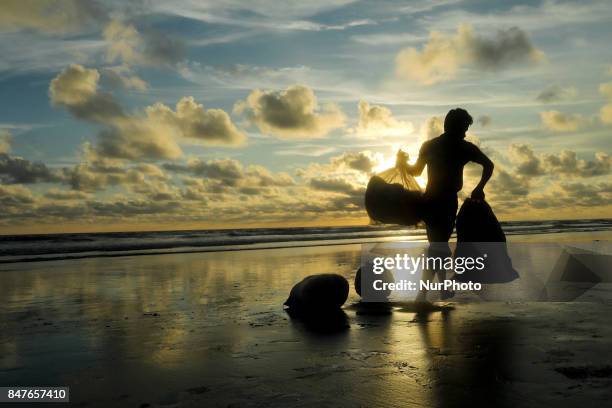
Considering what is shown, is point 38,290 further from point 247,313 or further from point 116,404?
point 116,404

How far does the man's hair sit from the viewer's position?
7.71m

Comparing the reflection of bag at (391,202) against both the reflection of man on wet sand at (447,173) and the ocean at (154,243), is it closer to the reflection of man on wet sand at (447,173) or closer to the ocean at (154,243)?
the reflection of man on wet sand at (447,173)

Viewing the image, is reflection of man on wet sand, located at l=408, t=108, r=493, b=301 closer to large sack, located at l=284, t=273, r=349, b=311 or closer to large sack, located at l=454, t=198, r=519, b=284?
large sack, located at l=454, t=198, r=519, b=284

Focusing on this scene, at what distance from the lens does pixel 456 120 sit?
770cm

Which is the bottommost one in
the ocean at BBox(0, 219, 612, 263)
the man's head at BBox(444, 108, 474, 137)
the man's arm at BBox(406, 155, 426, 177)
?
the ocean at BBox(0, 219, 612, 263)

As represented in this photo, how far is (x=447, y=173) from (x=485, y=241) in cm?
114

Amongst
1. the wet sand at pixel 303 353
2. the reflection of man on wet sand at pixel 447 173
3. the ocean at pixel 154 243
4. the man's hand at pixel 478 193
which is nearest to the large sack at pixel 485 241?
the man's hand at pixel 478 193

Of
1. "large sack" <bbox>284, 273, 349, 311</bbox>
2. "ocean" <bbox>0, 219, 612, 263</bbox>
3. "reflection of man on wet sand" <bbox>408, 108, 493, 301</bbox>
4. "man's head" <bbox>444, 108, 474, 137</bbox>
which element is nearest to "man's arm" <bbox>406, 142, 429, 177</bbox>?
"reflection of man on wet sand" <bbox>408, 108, 493, 301</bbox>

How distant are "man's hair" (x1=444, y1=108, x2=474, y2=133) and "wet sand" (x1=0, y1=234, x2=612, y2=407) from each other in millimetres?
2631

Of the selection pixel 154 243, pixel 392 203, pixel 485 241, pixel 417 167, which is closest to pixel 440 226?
pixel 485 241

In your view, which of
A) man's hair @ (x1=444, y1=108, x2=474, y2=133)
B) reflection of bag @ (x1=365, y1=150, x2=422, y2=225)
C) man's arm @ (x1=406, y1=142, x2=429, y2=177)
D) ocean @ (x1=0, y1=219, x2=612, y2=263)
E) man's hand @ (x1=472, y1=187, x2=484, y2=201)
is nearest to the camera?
man's hand @ (x1=472, y1=187, x2=484, y2=201)

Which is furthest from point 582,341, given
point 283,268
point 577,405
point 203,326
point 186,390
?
point 283,268

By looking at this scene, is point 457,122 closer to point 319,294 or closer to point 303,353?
point 319,294

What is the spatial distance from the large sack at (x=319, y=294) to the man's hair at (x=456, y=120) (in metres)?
2.80
